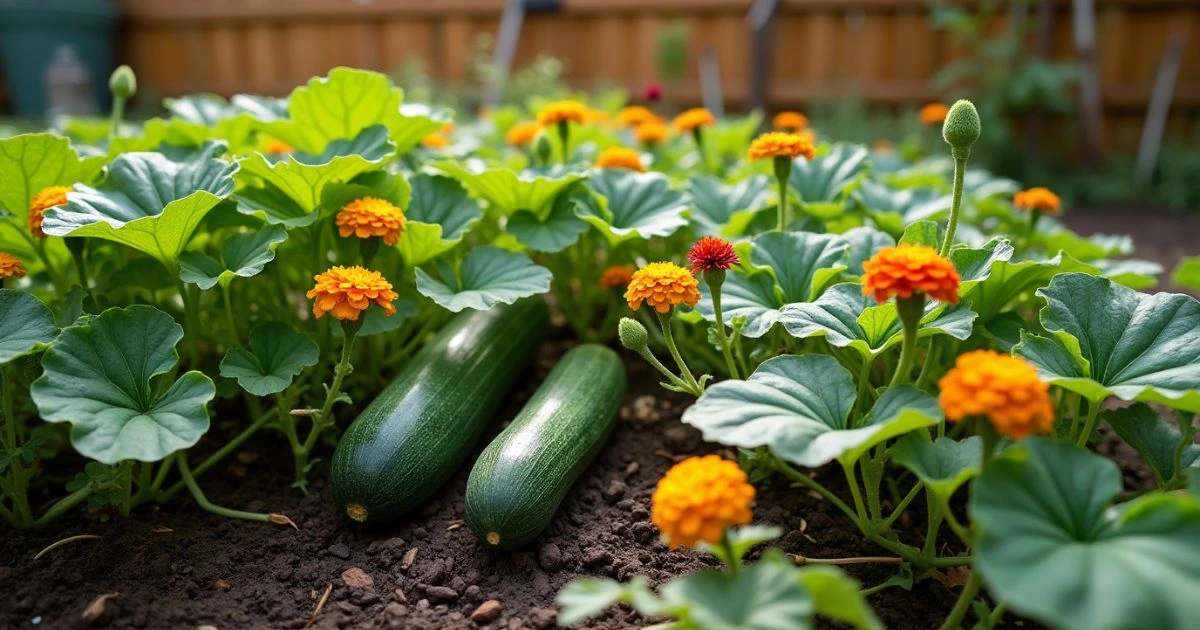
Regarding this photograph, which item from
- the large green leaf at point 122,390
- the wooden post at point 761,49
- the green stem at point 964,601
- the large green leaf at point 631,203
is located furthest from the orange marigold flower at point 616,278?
the wooden post at point 761,49

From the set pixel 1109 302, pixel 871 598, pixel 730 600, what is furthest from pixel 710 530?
pixel 1109 302

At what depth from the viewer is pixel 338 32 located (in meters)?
8.75

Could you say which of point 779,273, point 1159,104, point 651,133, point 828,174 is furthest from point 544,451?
point 1159,104

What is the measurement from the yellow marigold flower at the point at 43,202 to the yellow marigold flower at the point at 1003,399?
A: 205 cm

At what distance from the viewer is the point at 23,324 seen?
5.90 feet

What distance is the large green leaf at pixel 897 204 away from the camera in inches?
100.0

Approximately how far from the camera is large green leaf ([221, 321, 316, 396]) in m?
1.91

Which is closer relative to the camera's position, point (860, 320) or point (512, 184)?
point (860, 320)

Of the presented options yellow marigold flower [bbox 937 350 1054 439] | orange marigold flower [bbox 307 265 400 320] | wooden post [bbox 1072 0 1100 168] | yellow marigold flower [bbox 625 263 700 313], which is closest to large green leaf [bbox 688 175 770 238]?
yellow marigold flower [bbox 625 263 700 313]

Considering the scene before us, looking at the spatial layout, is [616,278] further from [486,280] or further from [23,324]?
[23,324]

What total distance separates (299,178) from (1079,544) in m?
1.89

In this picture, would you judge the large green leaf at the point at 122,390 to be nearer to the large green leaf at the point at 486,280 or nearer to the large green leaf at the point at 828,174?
the large green leaf at the point at 486,280

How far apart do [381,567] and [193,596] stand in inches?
15.6

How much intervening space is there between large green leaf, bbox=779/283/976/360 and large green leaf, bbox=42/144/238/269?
4.53ft
